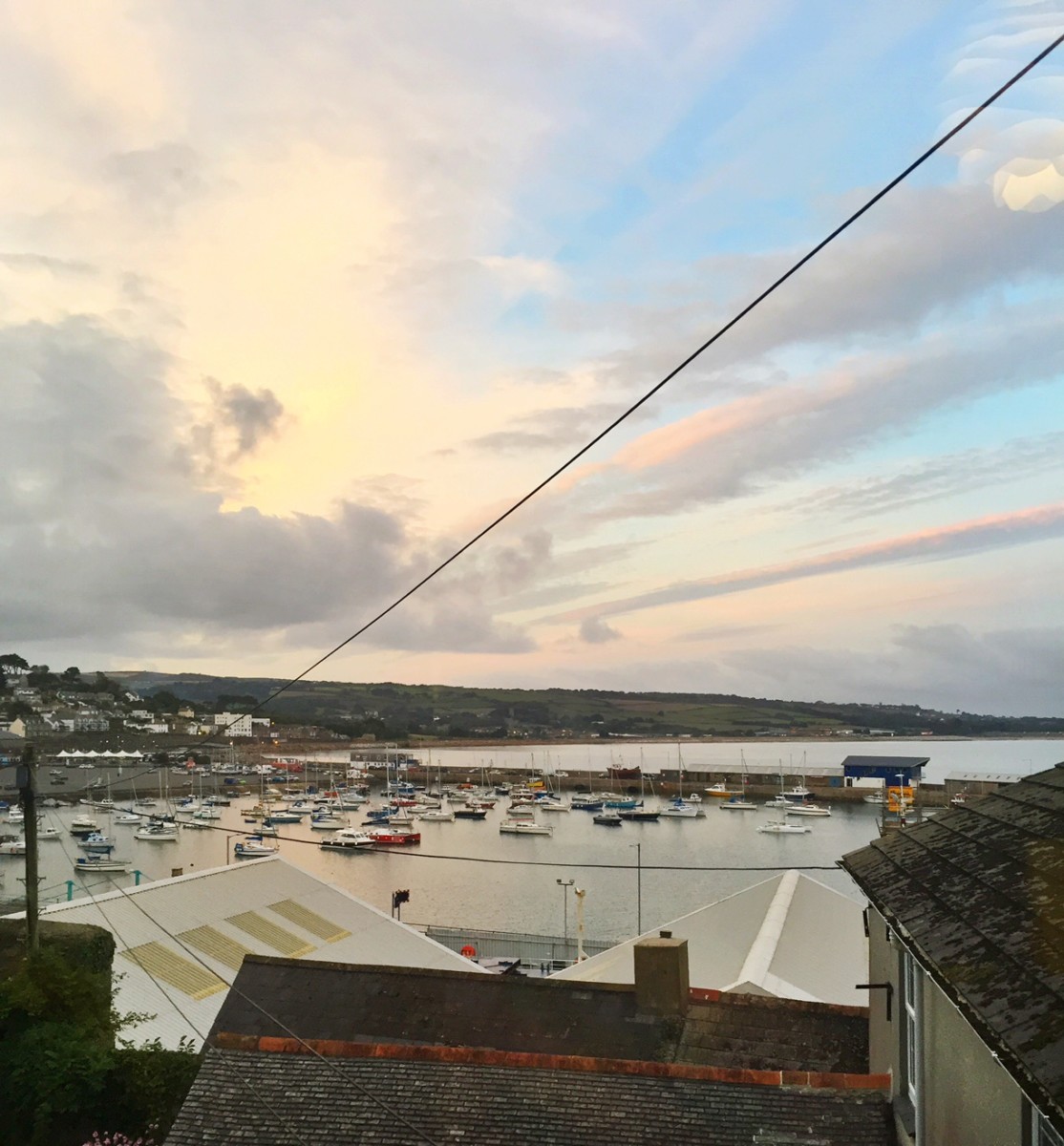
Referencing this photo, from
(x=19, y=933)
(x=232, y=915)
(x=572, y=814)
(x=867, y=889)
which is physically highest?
(x=867, y=889)

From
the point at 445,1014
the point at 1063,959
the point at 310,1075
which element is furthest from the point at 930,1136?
the point at 445,1014

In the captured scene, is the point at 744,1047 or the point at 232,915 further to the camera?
the point at 232,915

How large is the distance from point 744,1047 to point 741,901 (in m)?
14.8

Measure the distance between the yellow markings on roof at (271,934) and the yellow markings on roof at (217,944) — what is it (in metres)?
0.80

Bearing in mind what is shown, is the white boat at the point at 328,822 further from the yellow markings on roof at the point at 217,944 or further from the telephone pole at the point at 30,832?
the telephone pole at the point at 30,832

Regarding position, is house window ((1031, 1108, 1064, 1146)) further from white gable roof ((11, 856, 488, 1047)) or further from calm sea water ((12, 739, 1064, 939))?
calm sea water ((12, 739, 1064, 939))

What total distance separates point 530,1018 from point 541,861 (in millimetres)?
32590

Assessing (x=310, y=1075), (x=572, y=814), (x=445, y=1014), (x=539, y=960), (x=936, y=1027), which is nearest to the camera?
(x=936, y=1027)

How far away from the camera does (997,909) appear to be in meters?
5.67

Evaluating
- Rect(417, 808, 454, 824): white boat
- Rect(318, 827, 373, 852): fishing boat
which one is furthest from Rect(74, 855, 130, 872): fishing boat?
Rect(417, 808, 454, 824): white boat

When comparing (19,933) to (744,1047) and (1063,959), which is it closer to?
(744,1047)

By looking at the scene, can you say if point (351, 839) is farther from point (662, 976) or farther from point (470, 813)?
point (662, 976)

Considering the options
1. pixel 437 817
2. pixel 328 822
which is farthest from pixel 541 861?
pixel 437 817

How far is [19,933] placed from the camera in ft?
56.0
